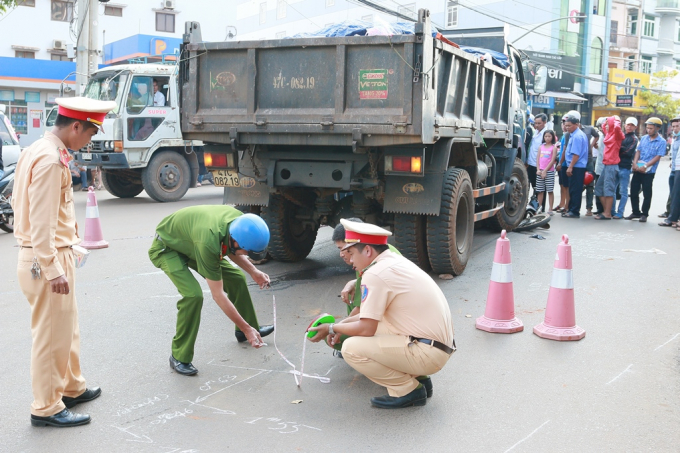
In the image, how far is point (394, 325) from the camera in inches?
166

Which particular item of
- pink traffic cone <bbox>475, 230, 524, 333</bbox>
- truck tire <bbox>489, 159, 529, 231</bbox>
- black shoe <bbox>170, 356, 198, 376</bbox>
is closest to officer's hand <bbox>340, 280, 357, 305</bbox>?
black shoe <bbox>170, 356, 198, 376</bbox>

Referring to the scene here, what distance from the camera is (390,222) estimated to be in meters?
7.62

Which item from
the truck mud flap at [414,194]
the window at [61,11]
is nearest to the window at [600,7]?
the window at [61,11]

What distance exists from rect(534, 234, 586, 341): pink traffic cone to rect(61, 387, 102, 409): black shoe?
11.0 feet

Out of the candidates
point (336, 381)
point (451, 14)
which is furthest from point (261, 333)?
point (451, 14)

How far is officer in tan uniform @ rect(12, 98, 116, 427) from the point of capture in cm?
370

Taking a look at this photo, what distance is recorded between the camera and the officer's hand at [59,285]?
146 inches

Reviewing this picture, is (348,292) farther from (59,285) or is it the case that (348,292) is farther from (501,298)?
(59,285)

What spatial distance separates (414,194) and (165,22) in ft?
132

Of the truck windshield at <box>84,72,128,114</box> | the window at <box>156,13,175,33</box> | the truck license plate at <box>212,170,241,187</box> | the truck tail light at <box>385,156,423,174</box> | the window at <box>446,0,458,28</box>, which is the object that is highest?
the window at <box>446,0,458,28</box>

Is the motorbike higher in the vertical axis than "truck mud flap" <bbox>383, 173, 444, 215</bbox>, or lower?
lower

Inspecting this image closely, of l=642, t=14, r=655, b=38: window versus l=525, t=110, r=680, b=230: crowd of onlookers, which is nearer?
l=525, t=110, r=680, b=230: crowd of onlookers

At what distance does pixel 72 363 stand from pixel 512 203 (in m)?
8.08

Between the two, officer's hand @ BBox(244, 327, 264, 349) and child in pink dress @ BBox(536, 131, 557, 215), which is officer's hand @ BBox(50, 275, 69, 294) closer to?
officer's hand @ BBox(244, 327, 264, 349)
